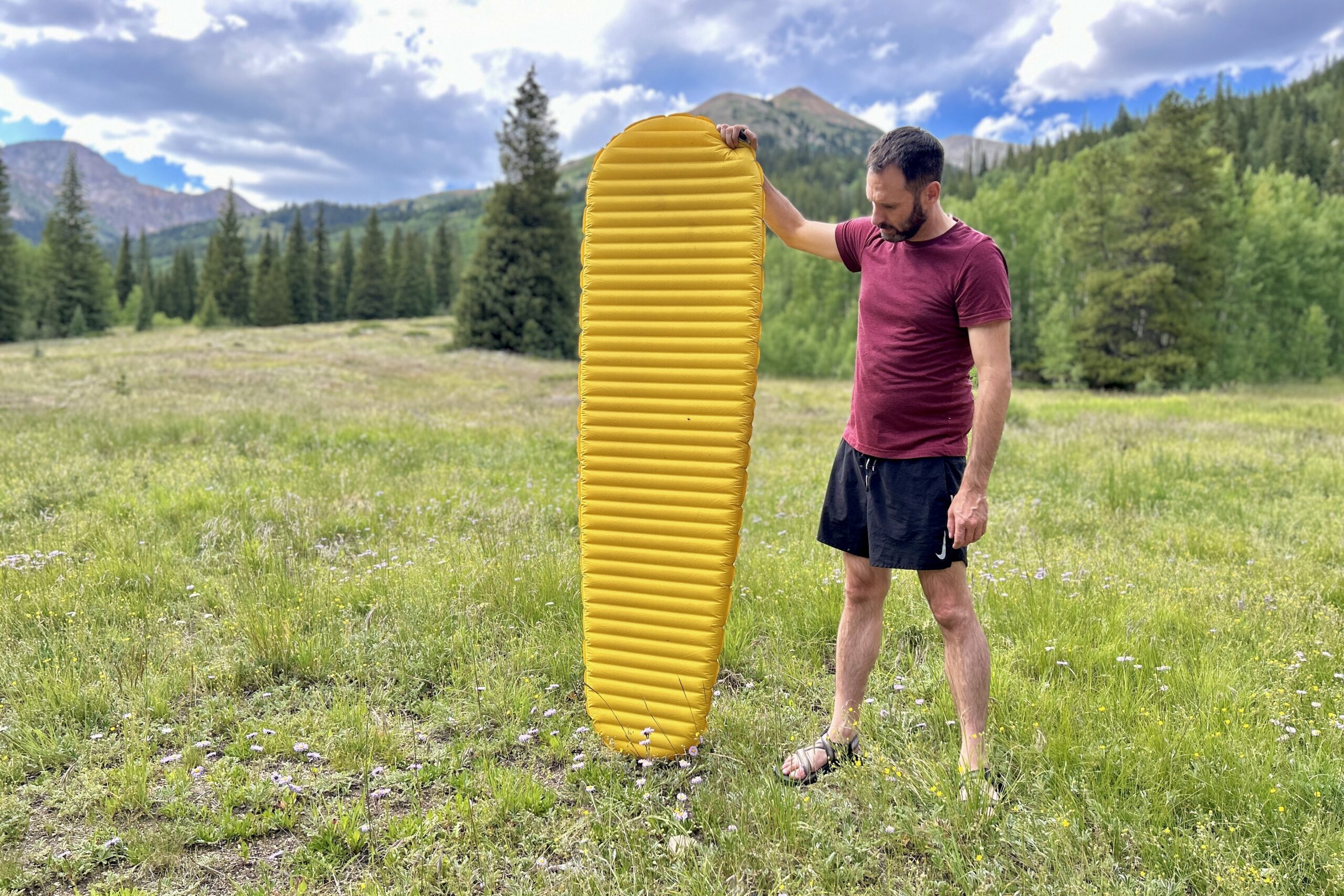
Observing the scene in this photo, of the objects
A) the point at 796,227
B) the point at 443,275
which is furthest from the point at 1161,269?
the point at 443,275

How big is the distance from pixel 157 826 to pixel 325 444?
8.73 meters

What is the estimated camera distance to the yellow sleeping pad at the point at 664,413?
3639mm

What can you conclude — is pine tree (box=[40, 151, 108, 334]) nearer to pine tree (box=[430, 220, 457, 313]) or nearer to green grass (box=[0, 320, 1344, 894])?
pine tree (box=[430, 220, 457, 313])

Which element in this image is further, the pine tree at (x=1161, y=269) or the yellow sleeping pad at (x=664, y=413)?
the pine tree at (x=1161, y=269)

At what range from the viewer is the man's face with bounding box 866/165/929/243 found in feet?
10.0

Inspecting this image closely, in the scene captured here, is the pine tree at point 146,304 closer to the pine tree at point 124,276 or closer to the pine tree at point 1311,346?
the pine tree at point 124,276

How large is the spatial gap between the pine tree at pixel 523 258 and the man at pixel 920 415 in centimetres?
3850

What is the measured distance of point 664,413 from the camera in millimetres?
3768

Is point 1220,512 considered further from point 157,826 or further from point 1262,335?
point 1262,335

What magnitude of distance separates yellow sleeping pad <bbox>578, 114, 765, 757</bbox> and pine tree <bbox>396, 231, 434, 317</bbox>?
282 feet

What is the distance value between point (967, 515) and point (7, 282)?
7567cm

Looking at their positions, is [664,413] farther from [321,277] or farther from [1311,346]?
[321,277]

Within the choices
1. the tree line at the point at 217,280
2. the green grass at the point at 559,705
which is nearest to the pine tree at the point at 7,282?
the tree line at the point at 217,280

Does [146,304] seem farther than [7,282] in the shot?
Yes
